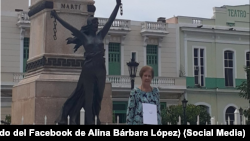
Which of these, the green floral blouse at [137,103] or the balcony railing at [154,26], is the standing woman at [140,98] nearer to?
the green floral blouse at [137,103]

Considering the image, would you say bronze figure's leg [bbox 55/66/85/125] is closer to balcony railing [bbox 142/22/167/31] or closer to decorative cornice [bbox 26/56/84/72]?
decorative cornice [bbox 26/56/84/72]

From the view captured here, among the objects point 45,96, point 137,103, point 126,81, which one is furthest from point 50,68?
point 126,81

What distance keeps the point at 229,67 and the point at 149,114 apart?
32.3 meters

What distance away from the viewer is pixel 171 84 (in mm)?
37156

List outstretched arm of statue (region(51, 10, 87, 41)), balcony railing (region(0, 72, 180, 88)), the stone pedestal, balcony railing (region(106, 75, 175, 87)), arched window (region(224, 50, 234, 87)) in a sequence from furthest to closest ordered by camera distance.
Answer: arched window (region(224, 50, 234, 87)) < balcony railing (region(106, 75, 175, 87)) < balcony railing (region(0, 72, 180, 88)) < the stone pedestal < outstretched arm of statue (region(51, 10, 87, 41))

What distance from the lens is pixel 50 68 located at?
12281mm

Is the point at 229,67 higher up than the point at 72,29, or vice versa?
the point at 229,67

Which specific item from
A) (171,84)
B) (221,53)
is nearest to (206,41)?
(221,53)

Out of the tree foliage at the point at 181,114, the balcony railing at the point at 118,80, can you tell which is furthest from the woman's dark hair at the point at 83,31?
the balcony railing at the point at 118,80

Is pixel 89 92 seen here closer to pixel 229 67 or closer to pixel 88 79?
pixel 88 79

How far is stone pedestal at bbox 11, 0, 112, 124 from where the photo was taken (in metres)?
11.9

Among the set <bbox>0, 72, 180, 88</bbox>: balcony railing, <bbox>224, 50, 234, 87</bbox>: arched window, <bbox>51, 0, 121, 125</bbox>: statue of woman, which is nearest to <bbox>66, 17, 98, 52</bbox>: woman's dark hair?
<bbox>51, 0, 121, 125</bbox>: statue of woman

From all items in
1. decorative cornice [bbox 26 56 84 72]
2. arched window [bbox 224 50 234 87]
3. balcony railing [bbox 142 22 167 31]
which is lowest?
decorative cornice [bbox 26 56 84 72]

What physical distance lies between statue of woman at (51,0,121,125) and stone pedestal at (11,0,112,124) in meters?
0.42
